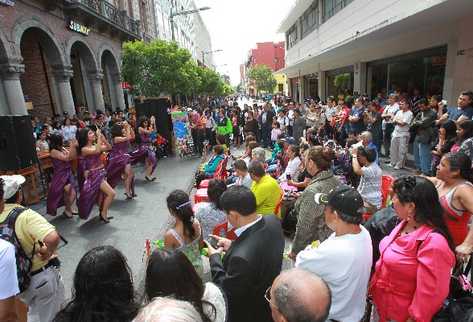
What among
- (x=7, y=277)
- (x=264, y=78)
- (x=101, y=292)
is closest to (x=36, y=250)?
(x=7, y=277)

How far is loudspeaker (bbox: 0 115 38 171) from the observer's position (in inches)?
263

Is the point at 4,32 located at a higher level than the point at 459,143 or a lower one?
higher

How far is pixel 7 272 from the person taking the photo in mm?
2090

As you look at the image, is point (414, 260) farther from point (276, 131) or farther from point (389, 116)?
point (276, 131)

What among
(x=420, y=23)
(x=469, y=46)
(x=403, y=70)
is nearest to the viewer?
(x=469, y=46)

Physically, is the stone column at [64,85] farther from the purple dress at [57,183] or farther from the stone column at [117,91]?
the purple dress at [57,183]

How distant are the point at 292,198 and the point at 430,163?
157 inches

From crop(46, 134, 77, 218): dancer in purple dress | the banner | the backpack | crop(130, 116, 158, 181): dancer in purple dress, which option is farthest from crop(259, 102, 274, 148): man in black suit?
the backpack

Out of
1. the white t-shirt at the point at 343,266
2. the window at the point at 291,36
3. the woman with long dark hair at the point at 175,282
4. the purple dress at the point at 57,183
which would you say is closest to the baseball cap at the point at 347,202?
the white t-shirt at the point at 343,266

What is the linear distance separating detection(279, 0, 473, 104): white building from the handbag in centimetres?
617

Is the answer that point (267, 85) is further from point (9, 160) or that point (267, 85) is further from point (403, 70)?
point (9, 160)

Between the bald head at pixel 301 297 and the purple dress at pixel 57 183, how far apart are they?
5700 mm

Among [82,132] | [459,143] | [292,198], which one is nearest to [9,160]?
[82,132]

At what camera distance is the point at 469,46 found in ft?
26.8
